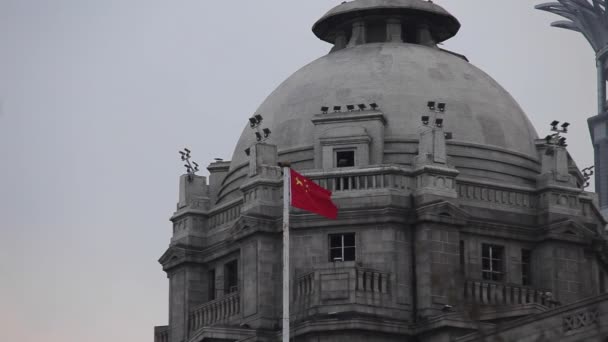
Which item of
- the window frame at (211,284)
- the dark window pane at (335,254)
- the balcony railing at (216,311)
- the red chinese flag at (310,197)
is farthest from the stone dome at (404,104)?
the red chinese flag at (310,197)

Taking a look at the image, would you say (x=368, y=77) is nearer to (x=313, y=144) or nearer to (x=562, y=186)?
(x=313, y=144)

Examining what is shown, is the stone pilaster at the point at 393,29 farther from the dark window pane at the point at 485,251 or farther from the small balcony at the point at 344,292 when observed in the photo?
the small balcony at the point at 344,292

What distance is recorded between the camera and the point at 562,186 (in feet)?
289

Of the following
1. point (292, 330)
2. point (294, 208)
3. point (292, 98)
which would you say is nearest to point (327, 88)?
point (292, 98)

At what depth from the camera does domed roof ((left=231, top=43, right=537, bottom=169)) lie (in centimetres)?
8919

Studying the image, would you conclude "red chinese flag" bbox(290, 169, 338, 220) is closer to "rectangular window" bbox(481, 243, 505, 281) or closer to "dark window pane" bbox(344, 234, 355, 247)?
"dark window pane" bbox(344, 234, 355, 247)

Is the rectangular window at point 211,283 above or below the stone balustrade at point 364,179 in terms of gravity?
below

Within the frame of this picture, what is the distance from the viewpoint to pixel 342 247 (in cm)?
8450

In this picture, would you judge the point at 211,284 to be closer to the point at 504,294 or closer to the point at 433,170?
the point at 433,170

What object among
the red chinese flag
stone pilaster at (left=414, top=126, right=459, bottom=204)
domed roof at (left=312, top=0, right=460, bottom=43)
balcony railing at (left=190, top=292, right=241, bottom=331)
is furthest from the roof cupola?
the red chinese flag

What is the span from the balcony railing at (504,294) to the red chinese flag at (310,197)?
7.62 m

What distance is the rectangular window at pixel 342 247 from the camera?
277 feet

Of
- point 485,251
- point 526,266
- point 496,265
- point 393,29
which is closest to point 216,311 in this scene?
point 485,251

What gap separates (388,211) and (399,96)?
758 cm
